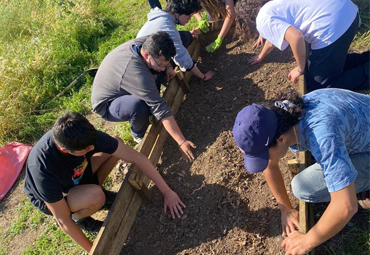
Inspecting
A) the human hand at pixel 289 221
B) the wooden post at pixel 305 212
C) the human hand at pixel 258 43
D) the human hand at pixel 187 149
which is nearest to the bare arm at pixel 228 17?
the human hand at pixel 258 43

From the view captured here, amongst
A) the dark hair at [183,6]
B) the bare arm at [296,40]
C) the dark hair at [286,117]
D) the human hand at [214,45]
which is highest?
the dark hair at [183,6]

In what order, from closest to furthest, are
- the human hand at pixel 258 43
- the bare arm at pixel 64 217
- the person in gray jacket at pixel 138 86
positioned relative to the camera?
the bare arm at pixel 64 217 → the person in gray jacket at pixel 138 86 → the human hand at pixel 258 43

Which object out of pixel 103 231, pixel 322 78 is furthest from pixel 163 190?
pixel 322 78

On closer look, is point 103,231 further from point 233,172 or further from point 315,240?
point 315,240

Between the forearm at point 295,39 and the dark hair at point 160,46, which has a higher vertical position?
the dark hair at point 160,46

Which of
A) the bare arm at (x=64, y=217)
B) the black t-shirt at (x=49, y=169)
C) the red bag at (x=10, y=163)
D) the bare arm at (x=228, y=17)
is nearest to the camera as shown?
the black t-shirt at (x=49, y=169)

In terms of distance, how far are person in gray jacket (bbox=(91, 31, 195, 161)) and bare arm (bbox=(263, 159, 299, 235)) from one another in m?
1.00

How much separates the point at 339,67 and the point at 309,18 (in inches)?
24.3

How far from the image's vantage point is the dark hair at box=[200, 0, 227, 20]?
4254mm

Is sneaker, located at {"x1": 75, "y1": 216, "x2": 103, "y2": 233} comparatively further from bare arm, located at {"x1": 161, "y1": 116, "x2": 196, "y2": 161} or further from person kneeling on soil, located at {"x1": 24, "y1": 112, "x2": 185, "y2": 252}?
bare arm, located at {"x1": 161, "y1": 116, "x2": 196, "y2": 161}

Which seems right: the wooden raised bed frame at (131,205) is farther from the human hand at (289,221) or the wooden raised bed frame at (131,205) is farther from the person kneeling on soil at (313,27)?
the person kneeling on soil at (313,27)

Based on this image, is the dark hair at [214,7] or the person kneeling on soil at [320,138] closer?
the person kneeling on soil at [320,138]

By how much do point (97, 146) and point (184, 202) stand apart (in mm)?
932

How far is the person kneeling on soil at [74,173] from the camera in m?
2.32
